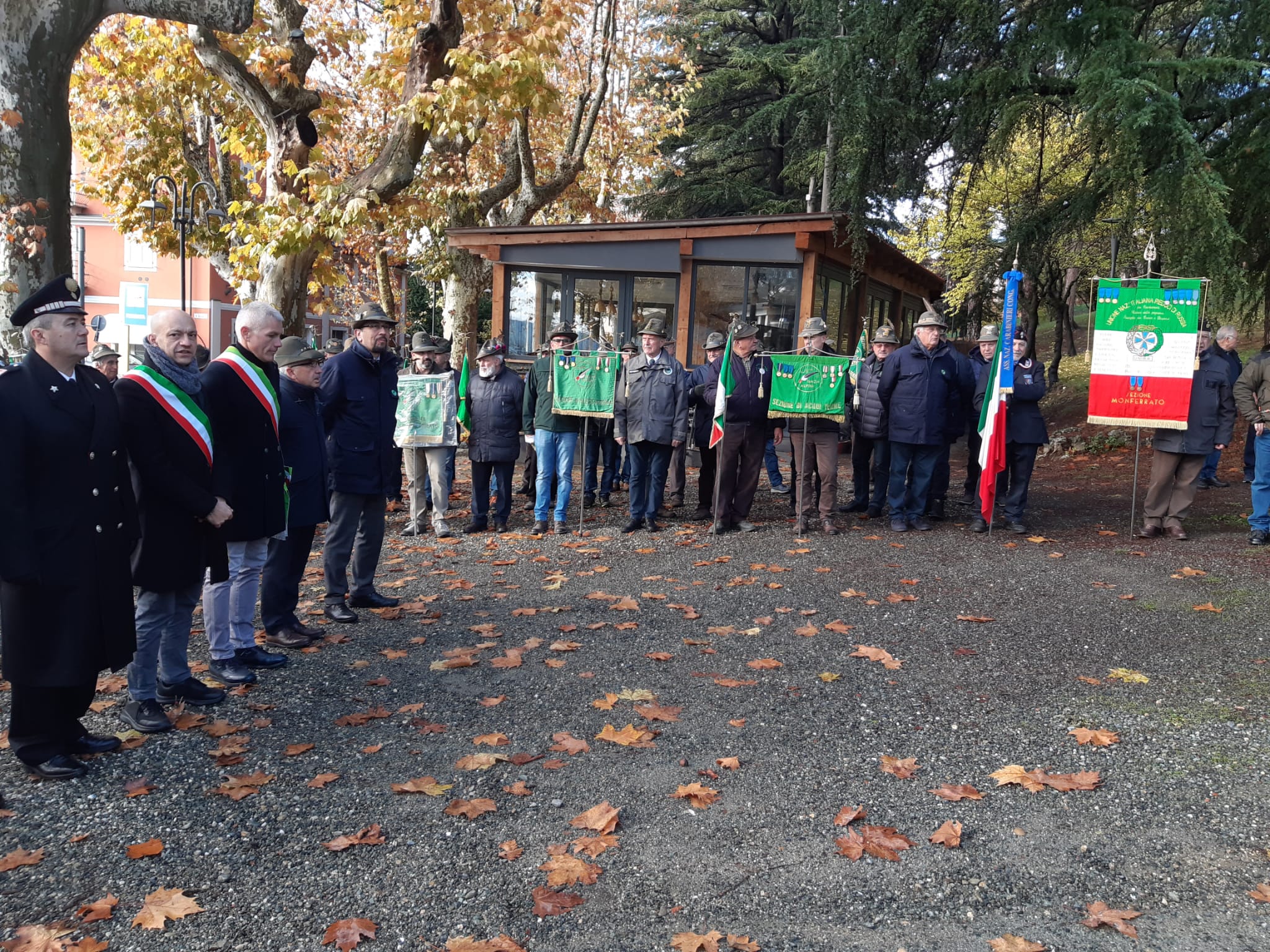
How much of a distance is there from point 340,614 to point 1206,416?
8.64 metres

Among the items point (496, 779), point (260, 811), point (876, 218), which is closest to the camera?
point (260, 811)

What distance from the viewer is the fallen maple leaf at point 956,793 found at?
4.35m

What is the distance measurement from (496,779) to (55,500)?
2.38m

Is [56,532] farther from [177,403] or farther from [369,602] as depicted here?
[369,602]

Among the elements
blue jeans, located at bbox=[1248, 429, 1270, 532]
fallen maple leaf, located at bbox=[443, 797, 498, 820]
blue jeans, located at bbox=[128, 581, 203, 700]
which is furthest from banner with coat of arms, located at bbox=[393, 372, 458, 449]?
blue jeans, located at bbox=[1248, 429, 1270, 532]

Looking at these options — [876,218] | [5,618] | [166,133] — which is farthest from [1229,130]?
[166,133]

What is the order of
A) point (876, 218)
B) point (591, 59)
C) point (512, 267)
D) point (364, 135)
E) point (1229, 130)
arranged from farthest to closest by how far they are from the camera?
1. point (364, 135)
2. point (591, 59)
3. point (512, 267)
4. point (876, 218)
5. point (1229, 130)

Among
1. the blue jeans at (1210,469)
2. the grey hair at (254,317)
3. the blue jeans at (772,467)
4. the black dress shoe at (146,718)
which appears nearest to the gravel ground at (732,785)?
the black dress shoe at (146,718)

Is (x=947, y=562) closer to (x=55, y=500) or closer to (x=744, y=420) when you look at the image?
(x=744, y=420)

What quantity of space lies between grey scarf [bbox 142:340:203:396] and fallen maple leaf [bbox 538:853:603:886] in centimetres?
326

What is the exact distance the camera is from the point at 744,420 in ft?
34.9

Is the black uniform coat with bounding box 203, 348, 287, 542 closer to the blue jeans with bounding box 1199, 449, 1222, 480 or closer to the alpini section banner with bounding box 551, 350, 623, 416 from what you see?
the alpini section banner with bounding box 551, 350, 623, 416

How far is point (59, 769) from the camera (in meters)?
4.48

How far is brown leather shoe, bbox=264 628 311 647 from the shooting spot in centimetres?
654
